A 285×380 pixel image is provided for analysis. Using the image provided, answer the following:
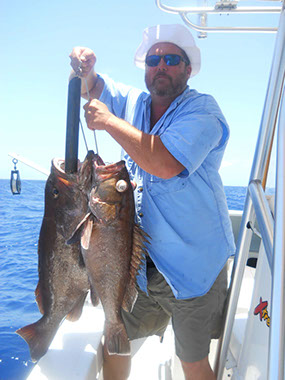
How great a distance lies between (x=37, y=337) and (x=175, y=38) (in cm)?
233

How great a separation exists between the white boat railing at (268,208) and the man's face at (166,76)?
25 centimetres

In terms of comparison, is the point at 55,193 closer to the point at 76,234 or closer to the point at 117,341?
the point at 76,234

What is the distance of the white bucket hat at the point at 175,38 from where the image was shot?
246 cm

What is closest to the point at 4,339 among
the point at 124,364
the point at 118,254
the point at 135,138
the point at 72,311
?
the point at 124,364

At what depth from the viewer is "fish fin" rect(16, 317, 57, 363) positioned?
1832 millimetres

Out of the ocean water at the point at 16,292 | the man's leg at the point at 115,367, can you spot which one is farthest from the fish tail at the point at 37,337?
the ocean water at the point at 16,292

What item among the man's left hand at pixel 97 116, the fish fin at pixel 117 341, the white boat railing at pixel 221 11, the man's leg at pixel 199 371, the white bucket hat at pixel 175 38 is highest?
the white boat railing at pixel 221 11

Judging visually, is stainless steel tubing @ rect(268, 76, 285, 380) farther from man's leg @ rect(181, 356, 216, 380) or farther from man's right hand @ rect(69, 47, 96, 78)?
man's leg @ rect(181, 356, 216, 380)

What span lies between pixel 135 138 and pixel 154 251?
829 mm

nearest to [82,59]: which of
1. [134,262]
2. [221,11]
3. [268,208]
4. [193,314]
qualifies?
[221,11]

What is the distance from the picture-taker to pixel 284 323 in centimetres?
67

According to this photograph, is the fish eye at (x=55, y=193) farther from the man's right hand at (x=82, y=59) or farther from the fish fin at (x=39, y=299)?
the man's right hand at (x=82, y=59)

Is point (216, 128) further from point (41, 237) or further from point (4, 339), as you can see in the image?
point (4, 339)

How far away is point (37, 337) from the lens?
1848 millimetres
